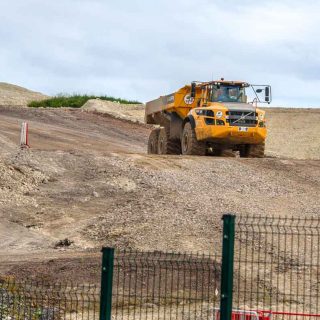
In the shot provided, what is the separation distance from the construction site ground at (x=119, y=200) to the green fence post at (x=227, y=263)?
7.31 m

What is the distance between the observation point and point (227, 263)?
10.1 meters

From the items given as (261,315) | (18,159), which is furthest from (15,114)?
(261,315)

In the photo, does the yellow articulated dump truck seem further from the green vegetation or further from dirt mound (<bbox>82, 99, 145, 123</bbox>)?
the green vegetation

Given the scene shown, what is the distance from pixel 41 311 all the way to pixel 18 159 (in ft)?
49.7

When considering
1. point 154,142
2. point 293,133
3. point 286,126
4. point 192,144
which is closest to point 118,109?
point 286,126

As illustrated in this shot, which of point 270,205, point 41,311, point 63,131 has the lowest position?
point 41,311

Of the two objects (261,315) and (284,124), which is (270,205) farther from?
(284,124)

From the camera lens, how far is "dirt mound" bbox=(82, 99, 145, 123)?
177ft

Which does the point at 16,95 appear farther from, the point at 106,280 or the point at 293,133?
the point at 106,280

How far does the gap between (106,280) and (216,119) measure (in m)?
20.9

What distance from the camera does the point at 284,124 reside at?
56219 millimetres

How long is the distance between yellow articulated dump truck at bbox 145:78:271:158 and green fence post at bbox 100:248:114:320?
2067 cm

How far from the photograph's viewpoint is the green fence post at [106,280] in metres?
10.1

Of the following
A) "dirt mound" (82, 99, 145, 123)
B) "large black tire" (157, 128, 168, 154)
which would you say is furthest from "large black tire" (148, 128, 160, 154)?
"dirt mound" (82, 99, 145, 123)
